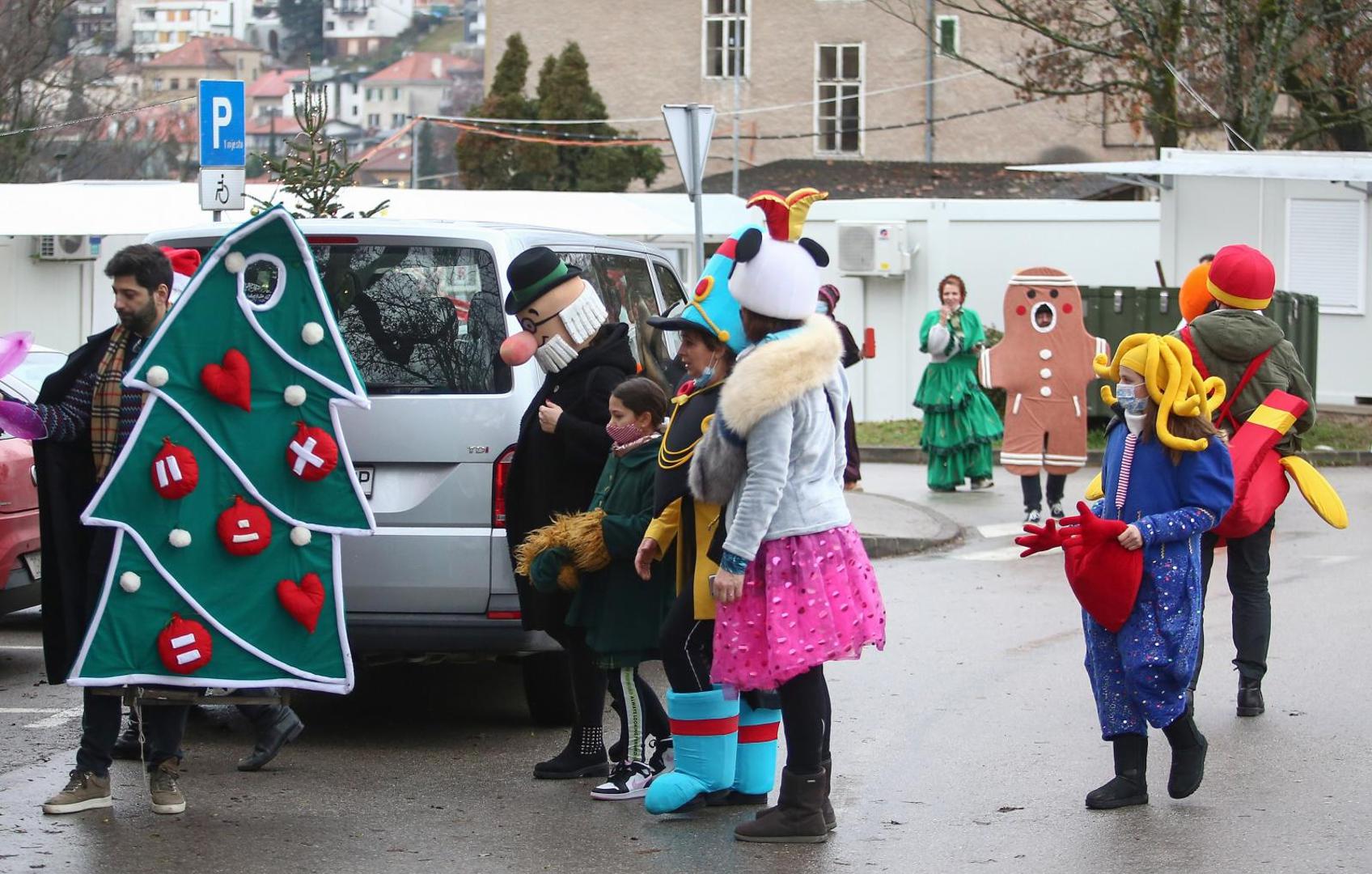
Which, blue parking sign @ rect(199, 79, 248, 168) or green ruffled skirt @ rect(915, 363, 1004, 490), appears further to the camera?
green ruffled skirt @ rect(915, 363, 1004, 490)

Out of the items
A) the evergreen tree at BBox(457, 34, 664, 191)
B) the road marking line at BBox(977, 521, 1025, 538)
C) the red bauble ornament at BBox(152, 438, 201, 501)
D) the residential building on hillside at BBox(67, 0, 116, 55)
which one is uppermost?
the residential building on hillside at BBox(67, 0, 116, 55)

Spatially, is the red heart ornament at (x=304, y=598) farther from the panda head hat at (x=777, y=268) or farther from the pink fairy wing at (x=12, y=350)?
the panda head hat at (x=777, y=268)

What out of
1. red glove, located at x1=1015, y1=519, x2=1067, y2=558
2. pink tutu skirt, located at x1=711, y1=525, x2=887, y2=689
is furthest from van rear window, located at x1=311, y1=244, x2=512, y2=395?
red glove, located at x1=1015, y1=519, x2=1067, y2=558

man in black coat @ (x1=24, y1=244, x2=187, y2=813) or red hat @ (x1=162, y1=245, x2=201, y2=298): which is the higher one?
red hat @ (x1=162, y1=245, x2=201, y2=298)

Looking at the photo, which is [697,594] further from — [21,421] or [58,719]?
[58,719]

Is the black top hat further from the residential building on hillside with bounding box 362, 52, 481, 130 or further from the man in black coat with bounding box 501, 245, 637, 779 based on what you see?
the residential building on hillside with bounding box 362, 52, 481, 130

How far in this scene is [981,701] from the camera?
25.6 ft

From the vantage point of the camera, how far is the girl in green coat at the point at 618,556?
6039 millimetres

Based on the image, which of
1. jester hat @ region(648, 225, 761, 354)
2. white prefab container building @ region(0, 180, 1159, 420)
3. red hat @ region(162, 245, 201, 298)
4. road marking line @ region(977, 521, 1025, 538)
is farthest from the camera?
white prefab container building @ region(0, 180, 1159, 420)

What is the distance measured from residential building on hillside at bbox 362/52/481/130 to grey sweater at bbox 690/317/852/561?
15245 centimetres

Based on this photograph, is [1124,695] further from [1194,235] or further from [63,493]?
[1194,235]

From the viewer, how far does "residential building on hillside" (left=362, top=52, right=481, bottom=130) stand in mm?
162250

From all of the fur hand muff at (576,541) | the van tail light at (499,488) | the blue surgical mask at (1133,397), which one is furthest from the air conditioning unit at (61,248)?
the blue surgical mask at (1133,397)

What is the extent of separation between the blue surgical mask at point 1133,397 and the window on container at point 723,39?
44.3m
